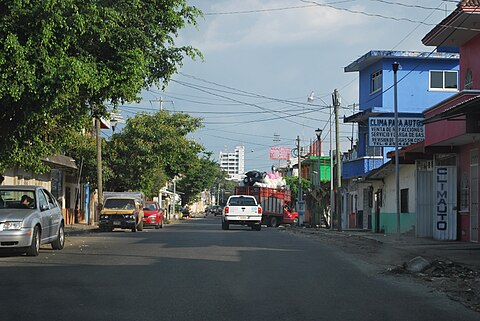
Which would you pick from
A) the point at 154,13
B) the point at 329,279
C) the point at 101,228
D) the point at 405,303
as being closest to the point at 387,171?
the point at 101,228

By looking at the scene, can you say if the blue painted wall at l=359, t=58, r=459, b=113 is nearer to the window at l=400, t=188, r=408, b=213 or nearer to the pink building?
the window at l=400, t=188, r=408, b=213

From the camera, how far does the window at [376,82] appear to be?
37.5 metres

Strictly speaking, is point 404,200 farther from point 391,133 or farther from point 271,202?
point 271,202

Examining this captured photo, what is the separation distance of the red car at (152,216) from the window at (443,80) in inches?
710

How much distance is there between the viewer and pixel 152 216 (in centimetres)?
4003

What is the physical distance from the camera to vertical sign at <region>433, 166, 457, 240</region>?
2205 centimetres

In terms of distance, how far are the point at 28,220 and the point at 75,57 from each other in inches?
156

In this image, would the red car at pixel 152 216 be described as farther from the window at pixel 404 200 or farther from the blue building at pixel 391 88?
the window at pixel 404 200

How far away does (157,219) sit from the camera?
40500 mm

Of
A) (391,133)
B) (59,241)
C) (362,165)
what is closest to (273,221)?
(362,165)

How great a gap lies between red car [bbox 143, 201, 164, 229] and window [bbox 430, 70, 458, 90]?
18041mm

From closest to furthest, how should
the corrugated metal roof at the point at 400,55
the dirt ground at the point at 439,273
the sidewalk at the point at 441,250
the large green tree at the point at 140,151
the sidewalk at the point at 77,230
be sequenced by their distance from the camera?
the dirt ground at the point at 439,273 → the sidewalk at the point at 441,250 → the sidewalk at the point at 77,230 → the corrugated metal roof at the point at 400,55 → the large green tree at the point at 140,151

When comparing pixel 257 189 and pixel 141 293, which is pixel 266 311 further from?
pixel 257 189

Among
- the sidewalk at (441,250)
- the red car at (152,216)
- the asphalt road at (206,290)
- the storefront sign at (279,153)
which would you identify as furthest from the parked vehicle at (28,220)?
the storefront sign at (279,153)
